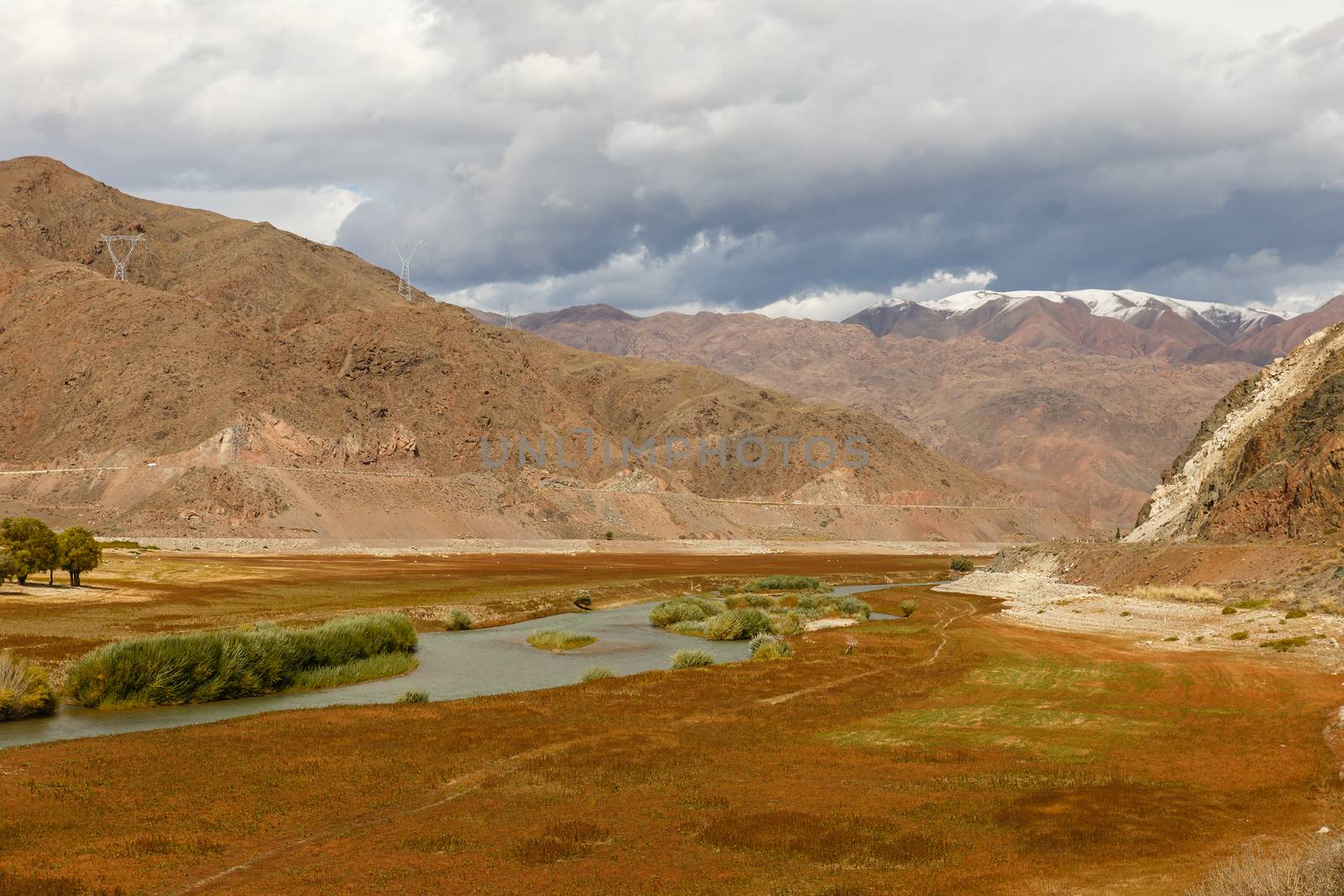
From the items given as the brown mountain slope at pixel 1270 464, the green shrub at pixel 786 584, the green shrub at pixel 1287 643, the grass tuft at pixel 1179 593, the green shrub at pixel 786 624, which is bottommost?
the green shrub at pixel 786 584

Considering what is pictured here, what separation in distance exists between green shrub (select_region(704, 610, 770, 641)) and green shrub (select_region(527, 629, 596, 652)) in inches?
253

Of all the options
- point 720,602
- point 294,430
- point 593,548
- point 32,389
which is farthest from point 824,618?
point 32,389

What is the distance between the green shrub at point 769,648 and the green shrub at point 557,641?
872 cm

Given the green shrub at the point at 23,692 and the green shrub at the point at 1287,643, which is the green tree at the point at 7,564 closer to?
the green shrub at the point at 23,692

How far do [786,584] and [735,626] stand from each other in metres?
33.5

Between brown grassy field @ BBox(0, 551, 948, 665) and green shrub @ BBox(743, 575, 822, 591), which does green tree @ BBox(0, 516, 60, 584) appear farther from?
green shrub @ BBox(743, 575, 822, 591)

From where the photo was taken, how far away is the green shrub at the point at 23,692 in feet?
86.1

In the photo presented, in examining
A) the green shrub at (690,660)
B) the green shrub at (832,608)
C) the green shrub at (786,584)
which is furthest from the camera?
the green shrub at (786,584)

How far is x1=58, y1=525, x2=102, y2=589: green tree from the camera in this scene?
59.3 metres

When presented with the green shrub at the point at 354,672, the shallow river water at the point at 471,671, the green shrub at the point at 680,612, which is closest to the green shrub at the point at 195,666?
the green shrub at the point at 354,672

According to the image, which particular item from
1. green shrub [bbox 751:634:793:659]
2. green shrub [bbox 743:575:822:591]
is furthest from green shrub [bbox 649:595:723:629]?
green shrub [bbox 743:575:822:591]

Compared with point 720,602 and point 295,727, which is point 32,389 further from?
point 295,727

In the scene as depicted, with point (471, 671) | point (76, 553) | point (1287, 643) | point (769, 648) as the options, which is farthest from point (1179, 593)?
point (76, 553)

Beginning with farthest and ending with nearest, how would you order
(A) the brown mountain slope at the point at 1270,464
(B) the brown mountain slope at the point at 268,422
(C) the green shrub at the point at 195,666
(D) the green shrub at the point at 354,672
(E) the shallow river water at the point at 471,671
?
(B) the brown mountain slope at the point at 268,422
(A) the brown mountain slope at the point at 1270,464
(D) the green shrub at the point at 354,672
(C) the green shrub at the point at 195,666
(E) the shallow river water at the point at 471,671
